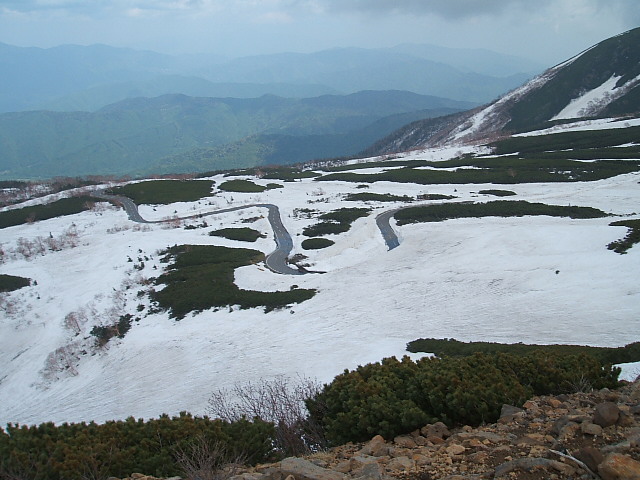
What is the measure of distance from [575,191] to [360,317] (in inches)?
1509

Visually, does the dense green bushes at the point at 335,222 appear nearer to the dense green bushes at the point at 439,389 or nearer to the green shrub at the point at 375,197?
the green shrub at the point at 375,197

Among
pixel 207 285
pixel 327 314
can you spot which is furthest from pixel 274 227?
pixel 327 314

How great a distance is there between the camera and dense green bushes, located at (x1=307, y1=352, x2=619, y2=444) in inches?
336

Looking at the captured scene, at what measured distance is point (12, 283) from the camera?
40.6 m

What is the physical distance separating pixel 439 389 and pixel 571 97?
135606 millimetres

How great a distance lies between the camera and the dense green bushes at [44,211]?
210ft

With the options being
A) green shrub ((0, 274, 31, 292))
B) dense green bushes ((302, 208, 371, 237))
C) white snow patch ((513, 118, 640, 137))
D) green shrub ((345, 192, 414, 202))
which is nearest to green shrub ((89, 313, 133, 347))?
green shrub ((0, 274, 31, 292))

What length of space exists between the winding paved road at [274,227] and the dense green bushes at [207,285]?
201 cm

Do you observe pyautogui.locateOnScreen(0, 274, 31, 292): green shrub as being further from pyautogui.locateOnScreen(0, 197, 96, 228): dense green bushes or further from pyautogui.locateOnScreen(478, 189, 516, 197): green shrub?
pyautogui.locateOnScreen(478, 189, 516, 197): green shrub

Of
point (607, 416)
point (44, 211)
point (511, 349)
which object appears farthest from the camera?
point (44, 211)

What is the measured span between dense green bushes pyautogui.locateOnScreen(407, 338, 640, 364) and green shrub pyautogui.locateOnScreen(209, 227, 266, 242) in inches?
1198

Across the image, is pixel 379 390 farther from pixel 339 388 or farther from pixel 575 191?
pixel 575 191

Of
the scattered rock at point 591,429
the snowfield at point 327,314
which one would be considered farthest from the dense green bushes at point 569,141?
the scattered rock at point 591,429

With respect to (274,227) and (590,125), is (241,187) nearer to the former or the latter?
(274,227)
